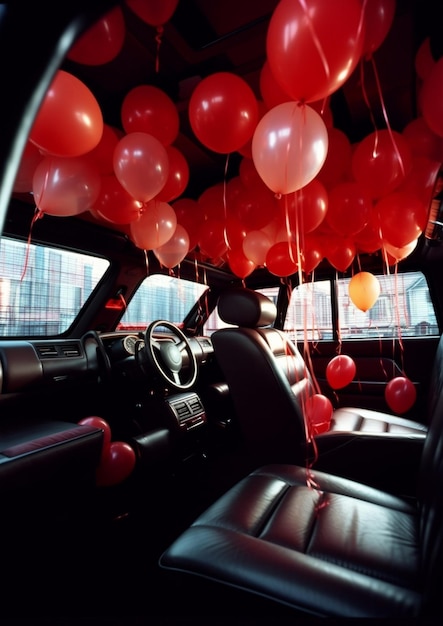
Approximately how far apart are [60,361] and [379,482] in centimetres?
189

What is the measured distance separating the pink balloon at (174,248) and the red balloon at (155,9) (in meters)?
1.13

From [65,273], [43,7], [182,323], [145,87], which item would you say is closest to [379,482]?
→ [43,7]

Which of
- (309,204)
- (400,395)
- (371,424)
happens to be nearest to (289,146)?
(309,204)

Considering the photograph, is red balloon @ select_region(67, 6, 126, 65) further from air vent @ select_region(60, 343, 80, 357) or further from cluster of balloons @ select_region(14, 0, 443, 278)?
air vent @ select_region(60, 343, 80, 357)

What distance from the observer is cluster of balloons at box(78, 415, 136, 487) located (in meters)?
1.87

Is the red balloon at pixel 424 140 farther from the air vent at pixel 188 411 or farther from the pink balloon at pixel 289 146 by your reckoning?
the air vent at pixel 188 411

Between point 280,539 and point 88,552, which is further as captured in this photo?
point 88,552

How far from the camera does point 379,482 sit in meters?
1.47

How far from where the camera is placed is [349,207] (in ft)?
6.22

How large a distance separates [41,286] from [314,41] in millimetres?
2251

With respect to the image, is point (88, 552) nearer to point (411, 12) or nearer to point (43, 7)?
point (43, 7)

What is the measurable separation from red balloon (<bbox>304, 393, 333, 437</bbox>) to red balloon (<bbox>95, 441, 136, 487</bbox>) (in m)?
1.08

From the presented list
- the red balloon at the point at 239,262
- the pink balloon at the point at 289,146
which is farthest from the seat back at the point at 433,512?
the red balloon at the point at 239,262

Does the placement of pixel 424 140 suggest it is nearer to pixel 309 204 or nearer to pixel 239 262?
pixel 309 204
